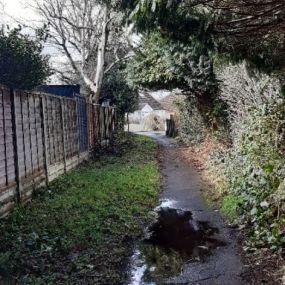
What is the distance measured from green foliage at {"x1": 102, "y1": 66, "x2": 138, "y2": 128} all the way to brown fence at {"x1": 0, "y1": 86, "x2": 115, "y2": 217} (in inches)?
543

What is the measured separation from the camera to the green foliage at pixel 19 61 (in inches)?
379

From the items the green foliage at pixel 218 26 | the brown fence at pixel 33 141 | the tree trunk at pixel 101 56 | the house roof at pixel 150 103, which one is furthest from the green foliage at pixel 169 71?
the house roof at pixel 150 103

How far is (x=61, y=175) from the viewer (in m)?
11.4

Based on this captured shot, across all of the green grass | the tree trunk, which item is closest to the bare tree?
the tree trunk

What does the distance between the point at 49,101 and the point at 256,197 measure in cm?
619

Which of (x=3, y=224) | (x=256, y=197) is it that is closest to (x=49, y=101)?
(x=3, y=224)

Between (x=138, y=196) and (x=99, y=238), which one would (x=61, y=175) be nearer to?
Answer: (x=138, y=196)

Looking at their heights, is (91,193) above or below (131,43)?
below

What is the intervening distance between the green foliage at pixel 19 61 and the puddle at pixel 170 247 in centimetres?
464

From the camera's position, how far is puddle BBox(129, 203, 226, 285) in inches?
205

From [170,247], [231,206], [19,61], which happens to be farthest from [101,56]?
[170,247]

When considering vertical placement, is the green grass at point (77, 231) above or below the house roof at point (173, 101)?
below

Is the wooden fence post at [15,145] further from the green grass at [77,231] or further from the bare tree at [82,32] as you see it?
the bare tree at [82,32]

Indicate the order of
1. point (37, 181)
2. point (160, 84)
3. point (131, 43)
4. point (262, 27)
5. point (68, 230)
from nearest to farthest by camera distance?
point (262, 27) < point (68, 230) < point (37, 181) < point (160, 84) < point (131, 43)
